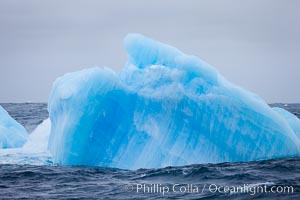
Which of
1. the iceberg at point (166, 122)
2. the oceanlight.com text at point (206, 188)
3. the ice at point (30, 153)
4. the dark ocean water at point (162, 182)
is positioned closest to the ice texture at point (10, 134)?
the ice at point (30, 153)

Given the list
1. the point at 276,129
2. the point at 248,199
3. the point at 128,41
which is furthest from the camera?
the point at 128,41

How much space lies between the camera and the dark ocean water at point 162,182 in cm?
1084

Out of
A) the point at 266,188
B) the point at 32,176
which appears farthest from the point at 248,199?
the point at 32,176

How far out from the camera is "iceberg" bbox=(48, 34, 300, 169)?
14.5 meters

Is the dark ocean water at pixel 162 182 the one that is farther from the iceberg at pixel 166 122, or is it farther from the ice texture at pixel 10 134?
the ice texture at pixel 10 134

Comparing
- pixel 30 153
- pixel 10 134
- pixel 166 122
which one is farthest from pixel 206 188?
pixel 10 134

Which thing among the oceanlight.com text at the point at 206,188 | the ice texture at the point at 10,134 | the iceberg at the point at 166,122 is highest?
the ice texture at the point at 10,134

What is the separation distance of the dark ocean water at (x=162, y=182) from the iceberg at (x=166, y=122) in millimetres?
626

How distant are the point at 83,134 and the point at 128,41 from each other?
10.9 ft

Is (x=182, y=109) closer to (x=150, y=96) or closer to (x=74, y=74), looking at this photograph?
(x=150, y=96)

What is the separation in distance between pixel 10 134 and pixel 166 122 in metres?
7.84

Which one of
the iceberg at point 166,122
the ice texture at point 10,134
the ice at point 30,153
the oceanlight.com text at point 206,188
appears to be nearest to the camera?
the oceanlight.com text at point 206,188

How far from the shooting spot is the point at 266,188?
11.0m

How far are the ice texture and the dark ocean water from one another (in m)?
5.48
